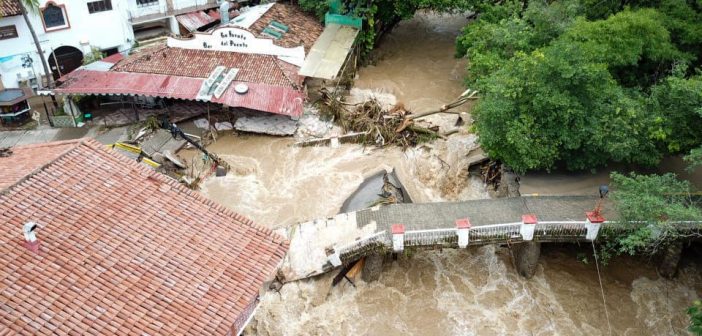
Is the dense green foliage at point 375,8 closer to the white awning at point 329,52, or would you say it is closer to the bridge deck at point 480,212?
the white awning at point 329,52

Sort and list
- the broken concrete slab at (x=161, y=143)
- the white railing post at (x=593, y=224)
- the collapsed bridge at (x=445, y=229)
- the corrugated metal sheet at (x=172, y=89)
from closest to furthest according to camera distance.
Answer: the white railing post at (x=593, y=224)
the collapsed bridge at (x=445, y=229)
the broken concrete slab at (x=161, y=143)
the corrugated metal sheet at (x=172, y=89)

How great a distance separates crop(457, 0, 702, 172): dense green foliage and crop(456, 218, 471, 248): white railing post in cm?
316

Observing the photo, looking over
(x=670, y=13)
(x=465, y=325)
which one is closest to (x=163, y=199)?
(x=465, y=325)

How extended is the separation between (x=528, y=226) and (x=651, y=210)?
3341mm

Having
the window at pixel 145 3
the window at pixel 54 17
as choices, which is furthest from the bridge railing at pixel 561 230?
the window at pixel 54 17

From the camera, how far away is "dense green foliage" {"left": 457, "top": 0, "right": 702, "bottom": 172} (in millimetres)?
18078

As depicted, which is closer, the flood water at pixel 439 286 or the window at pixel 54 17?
the flood water at pixel 439 286

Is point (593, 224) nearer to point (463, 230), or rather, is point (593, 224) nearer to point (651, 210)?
point (651, 210)

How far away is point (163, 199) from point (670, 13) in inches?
759

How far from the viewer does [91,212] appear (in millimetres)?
12547

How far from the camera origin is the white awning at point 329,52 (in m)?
26.2

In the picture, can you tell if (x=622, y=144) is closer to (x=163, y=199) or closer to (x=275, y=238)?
(x=275, y=238)

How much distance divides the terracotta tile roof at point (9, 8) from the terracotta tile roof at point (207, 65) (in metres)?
4.94

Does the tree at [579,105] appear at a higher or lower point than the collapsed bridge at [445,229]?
higher
